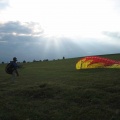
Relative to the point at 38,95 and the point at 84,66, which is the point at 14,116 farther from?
the point at 84,66

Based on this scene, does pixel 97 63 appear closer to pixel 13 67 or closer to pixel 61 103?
pixel 13 67

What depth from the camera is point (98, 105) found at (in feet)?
60.1

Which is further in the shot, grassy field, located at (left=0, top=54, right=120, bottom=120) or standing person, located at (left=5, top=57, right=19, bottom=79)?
standing person, located at (left=5, top=57, right=19, bottom=79)

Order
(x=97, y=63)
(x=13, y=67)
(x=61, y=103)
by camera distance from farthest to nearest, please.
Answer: (x=97, y=63) < (x=13, y=67) < (x=61, y=103)

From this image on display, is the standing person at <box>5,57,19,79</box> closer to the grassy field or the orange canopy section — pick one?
the grassy field

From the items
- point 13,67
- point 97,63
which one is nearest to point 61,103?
point 13,67

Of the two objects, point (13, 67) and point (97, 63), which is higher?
point (13, 67)

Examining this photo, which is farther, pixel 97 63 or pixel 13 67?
pixel 97 63

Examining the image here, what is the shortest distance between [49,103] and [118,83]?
7.06 metres

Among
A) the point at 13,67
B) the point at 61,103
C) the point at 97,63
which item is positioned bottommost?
the point at 61,103

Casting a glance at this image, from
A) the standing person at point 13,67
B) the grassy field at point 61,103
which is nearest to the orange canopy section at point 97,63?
the standing person at point 13,67

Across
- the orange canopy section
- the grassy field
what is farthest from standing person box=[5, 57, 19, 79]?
the orange canopy section

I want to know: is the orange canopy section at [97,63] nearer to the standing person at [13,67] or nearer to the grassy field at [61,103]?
the standing person at [13,67]

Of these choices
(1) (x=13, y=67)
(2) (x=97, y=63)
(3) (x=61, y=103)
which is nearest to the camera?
(3) (x=61, y=103)
